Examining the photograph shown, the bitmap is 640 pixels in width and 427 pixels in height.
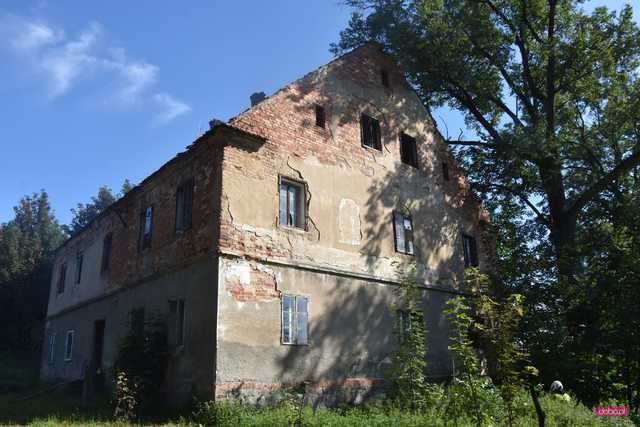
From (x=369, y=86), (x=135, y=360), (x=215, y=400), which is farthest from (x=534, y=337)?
(x=135, y=360)

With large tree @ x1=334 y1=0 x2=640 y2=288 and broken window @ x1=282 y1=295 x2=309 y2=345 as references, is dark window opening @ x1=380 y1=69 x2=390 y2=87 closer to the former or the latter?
large tree @ x1=334 y1=0 x2=640 y2=288

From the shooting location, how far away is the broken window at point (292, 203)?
39.1 feet

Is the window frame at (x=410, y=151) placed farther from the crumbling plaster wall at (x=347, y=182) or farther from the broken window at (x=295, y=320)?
the broken window at (x=295, y=320)

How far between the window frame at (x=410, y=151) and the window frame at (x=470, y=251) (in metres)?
3.27

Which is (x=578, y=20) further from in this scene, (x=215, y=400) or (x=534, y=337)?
(x=215, y=400)

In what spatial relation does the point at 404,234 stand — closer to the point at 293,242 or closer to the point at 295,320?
the point at 293,242

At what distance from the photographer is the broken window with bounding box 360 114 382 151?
1466 centimetres

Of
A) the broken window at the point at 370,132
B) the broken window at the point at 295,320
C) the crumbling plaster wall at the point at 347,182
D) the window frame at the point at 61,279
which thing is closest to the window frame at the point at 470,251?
the crumbling plaster wall at the point at 347,182

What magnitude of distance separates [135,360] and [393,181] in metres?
8.36

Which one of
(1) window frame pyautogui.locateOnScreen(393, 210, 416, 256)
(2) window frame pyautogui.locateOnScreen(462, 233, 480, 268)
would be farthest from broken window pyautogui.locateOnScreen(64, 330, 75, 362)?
(2) window frame pyautogui.locateOnScreen(462, 233, 480, 268)

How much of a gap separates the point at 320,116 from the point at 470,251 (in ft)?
24.9

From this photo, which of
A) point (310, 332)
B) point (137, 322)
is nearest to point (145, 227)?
point (137, 322)

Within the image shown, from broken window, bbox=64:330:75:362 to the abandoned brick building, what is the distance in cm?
16

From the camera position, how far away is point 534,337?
49.0ft
